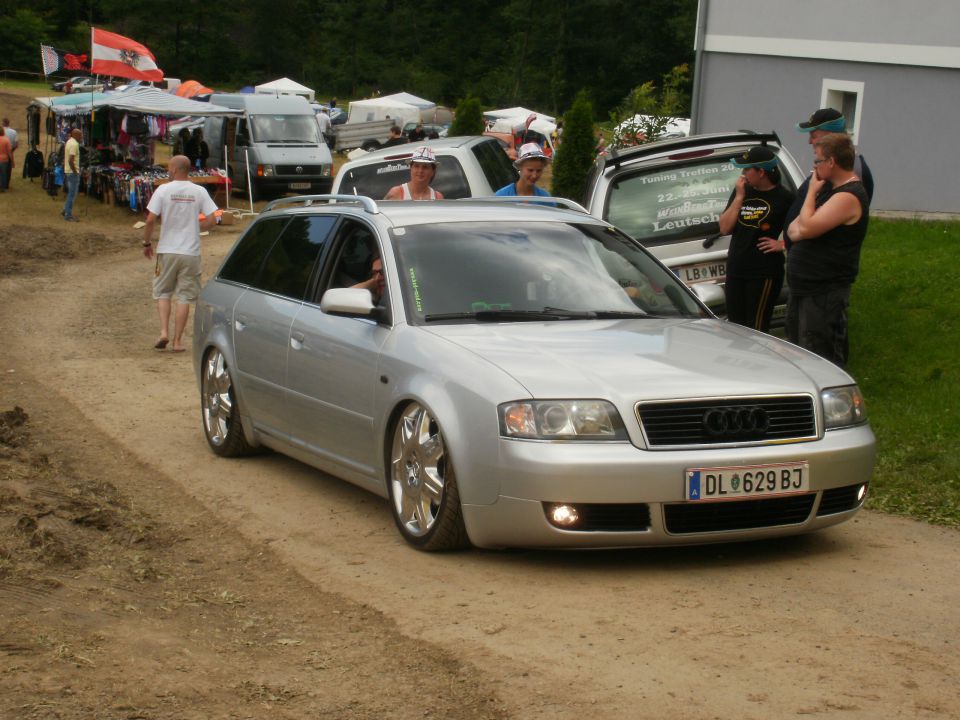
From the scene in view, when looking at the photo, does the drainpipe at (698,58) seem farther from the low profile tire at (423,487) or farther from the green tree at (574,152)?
the low profile tire at (423,487)

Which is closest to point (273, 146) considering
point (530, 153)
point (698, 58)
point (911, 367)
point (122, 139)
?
point (122, 139)

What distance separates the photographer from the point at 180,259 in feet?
46.9

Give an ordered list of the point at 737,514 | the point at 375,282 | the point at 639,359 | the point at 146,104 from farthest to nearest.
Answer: the point at 146,104, the point at 375,282, the point at 639,359, the point at 737,514

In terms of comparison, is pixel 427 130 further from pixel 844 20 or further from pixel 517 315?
pixel 517 315

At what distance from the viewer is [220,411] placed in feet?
29.6

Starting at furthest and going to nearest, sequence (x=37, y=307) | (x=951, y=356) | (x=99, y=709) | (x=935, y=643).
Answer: (x=37, y=307)
(x=951, y=356)
(x=935, y=643)
(x=99, y=709)

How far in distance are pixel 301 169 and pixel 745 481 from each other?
30.1 metres

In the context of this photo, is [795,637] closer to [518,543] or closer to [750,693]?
[750,693]

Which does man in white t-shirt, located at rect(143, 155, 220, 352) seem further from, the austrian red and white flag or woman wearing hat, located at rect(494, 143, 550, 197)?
the austrian red and white flag

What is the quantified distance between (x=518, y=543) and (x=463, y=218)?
209 cm

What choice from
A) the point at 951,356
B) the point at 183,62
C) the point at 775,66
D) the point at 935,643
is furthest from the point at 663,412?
the point at 183,62

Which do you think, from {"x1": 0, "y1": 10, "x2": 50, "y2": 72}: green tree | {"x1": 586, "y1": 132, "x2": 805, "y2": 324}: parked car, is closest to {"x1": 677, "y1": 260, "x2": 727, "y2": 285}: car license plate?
{"x1": 586, "y1": 132, "x2": 805, "y2": 324}: parked car

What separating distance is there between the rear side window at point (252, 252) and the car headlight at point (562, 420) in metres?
3.27

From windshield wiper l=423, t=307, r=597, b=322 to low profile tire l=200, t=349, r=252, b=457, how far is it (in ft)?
7.45
